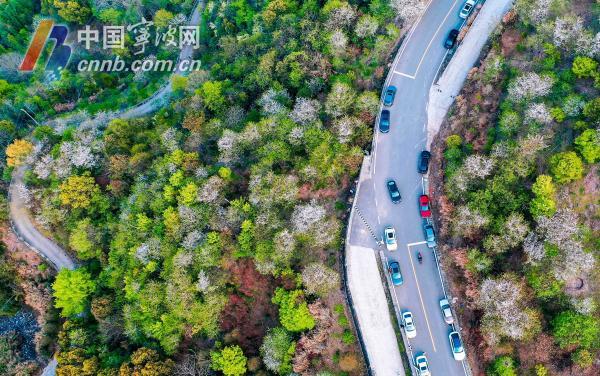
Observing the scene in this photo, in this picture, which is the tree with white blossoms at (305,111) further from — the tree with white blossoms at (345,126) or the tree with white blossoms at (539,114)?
the tree with white blossoms at (539,114)

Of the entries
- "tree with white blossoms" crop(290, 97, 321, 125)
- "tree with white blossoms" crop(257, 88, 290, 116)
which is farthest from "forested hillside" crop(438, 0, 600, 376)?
"tree with white blossoms" crop(257, 88, 290, 116)

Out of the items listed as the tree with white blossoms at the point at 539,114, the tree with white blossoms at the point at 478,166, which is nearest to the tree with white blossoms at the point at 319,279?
the tree with white blossoms at the point at 478,166

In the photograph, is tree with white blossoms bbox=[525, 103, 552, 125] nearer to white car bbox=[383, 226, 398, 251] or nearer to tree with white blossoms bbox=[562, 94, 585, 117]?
tree with white blossoms bbox=[562, 94, 585, 117]

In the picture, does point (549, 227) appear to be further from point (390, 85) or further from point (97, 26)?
point (97, 26)

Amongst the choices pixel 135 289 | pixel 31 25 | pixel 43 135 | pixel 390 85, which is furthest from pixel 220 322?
pixel 31 25
